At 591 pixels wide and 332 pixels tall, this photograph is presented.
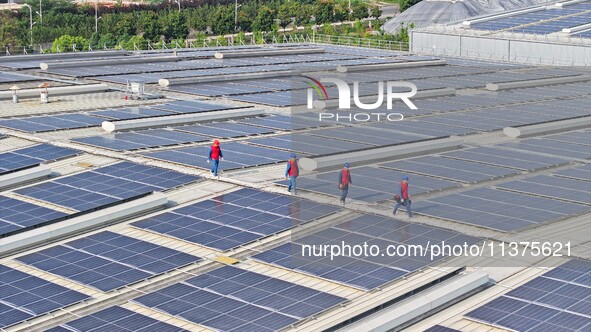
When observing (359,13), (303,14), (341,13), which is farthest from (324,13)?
(359,13)

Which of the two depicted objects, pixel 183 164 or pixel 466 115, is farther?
pixel 466 115

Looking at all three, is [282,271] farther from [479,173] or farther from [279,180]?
[479,173]

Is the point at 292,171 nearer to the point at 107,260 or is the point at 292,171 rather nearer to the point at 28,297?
the point at 107,260

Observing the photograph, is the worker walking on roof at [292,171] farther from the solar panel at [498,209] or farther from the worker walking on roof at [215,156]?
the solar panel at [498,209]

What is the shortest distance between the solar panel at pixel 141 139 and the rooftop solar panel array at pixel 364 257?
638 inches

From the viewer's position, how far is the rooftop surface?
2778 centimetres

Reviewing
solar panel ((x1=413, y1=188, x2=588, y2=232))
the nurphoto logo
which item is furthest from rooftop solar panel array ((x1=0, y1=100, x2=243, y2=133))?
solar panel ((x1=413, y1=188, x2=588, y2=232))

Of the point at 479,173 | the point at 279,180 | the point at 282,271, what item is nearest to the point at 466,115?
the point at 479,173

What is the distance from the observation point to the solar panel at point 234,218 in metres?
33.9

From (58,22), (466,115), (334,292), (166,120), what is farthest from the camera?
(58,22)

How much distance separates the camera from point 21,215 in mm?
36406

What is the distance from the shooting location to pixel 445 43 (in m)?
94.4

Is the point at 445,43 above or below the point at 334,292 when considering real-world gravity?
above

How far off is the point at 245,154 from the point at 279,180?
19.1 feet
